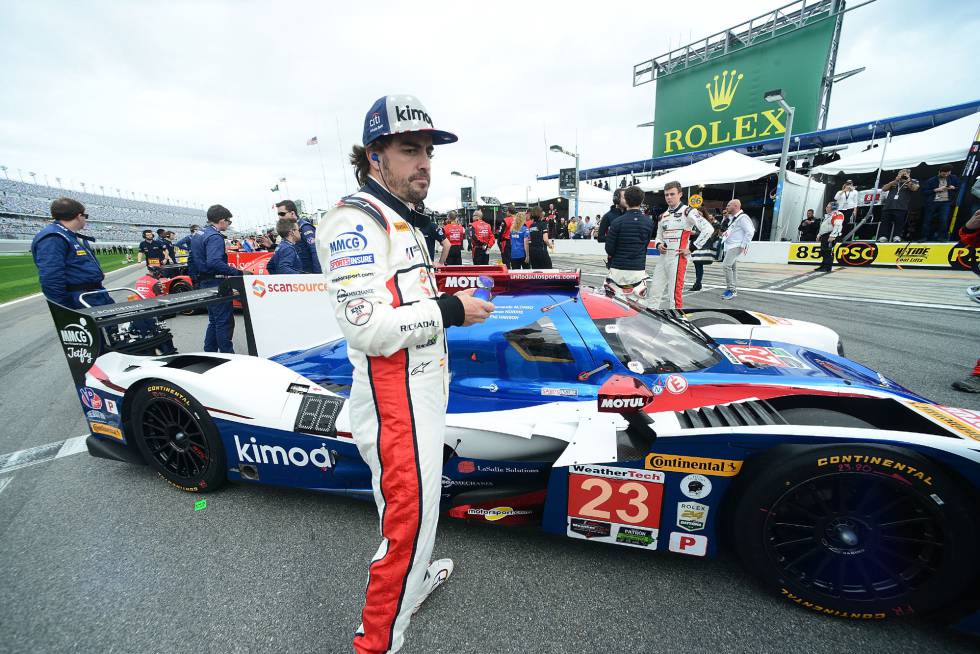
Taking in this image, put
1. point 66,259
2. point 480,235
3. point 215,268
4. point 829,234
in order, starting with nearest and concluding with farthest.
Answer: point 66,259
point 215,268
point 480,235
point 829,234

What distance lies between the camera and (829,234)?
412 inches

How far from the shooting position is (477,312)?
1.27 meters

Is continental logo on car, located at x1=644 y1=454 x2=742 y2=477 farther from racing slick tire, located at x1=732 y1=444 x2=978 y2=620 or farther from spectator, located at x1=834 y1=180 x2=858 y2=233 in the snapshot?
spectator, located at x1=834 y1=180 x2=858 y2=233

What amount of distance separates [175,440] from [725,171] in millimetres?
18082

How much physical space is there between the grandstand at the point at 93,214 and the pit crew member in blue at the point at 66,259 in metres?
51.8

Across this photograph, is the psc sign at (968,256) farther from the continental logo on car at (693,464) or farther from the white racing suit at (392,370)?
the white racing suit at (392,370)

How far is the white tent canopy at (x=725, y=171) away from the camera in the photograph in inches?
586

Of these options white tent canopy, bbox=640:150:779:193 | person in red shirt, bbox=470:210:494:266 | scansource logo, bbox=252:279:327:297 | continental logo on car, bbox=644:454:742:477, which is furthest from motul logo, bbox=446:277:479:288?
white tent canopy, bbox=640:150:779:193

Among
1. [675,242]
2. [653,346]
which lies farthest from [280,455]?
[675,242]

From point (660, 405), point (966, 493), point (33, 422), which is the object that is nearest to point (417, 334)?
point (660, 405)

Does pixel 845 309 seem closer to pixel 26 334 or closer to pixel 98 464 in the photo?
pixel 98 464

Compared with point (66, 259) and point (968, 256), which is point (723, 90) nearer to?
point (968, 256)

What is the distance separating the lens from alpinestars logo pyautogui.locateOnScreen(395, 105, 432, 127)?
120cm

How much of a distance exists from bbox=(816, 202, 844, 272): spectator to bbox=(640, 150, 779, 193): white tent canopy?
4638mm
